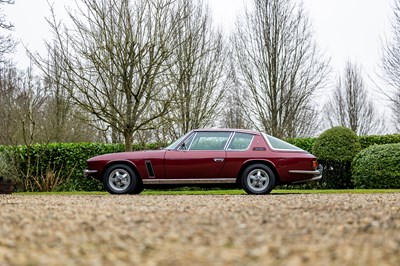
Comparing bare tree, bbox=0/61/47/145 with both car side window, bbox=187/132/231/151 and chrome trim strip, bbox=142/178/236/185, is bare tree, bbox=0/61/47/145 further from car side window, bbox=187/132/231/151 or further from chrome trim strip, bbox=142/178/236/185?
car side window, bbox=187/132/231/151

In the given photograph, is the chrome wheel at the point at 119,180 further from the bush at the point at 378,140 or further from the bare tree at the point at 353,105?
the bare tree at the point at 353,105

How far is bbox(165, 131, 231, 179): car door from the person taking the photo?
1263 centimetres

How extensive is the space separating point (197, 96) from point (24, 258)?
59.4 ft

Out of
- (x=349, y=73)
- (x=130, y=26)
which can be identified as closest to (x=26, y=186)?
(x=130, y=26)

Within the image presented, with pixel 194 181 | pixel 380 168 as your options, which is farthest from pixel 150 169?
pixel 380 168

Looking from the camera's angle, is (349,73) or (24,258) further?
(349,73)

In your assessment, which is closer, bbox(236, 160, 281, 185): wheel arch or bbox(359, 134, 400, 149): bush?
bbox(236, 160, 281, 185): wheel arch

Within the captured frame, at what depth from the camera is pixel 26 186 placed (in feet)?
59.4

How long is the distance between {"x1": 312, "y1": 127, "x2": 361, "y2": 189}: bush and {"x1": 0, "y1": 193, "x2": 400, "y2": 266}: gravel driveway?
11196 millimetres

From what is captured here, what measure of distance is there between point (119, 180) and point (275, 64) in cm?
1206

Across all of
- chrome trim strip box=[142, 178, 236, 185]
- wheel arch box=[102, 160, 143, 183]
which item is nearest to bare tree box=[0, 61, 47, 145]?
wheel arch box=[102, 160, 143, 183]

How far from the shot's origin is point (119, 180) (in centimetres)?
1292

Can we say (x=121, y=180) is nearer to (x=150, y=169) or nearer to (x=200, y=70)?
(x=150, y=169)

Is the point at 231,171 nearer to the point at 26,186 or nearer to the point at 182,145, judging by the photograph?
the point at 182,145
